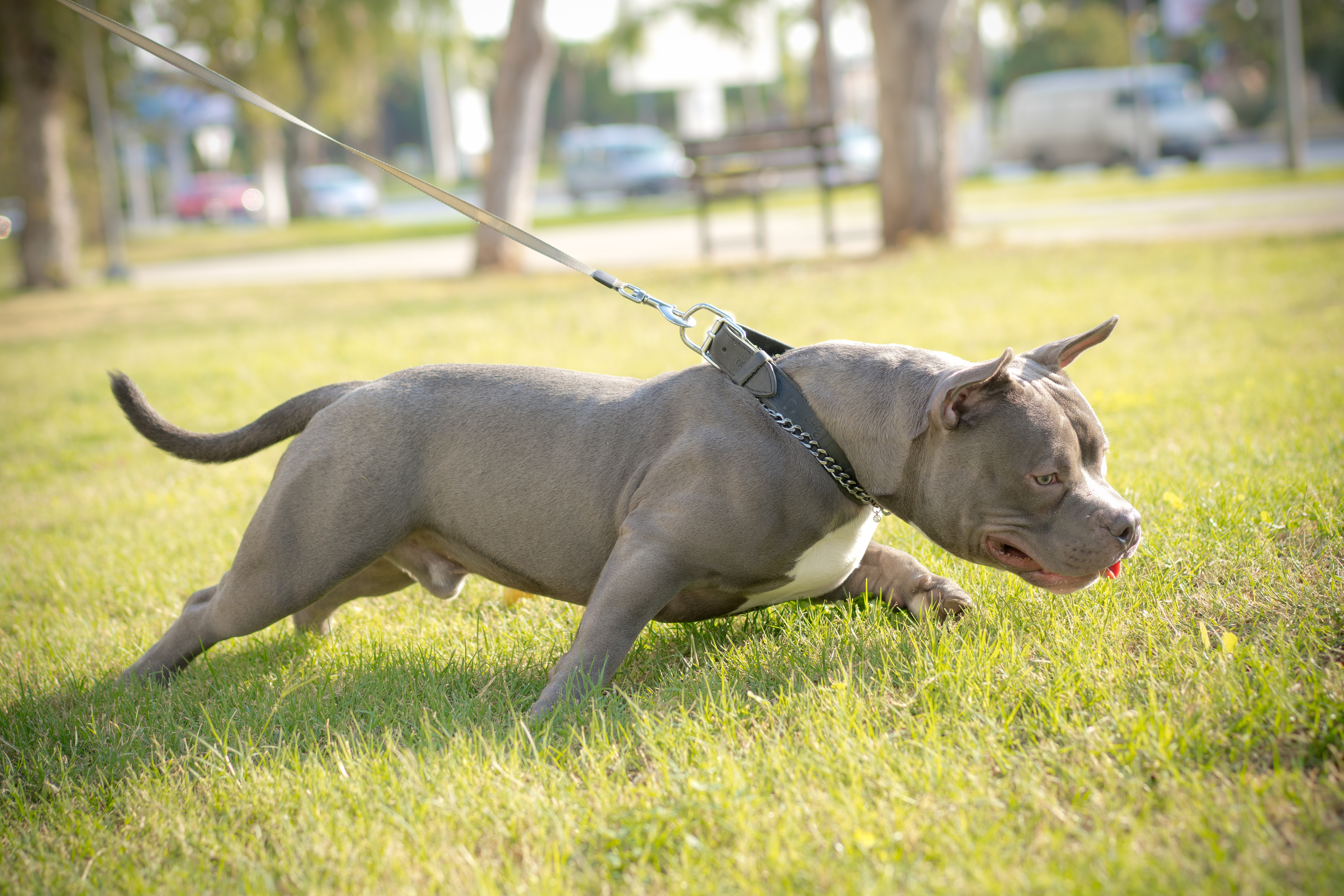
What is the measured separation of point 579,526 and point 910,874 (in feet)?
4.96

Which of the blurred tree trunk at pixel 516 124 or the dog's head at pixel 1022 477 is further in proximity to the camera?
the blurred tree trunk at pixel 516 124

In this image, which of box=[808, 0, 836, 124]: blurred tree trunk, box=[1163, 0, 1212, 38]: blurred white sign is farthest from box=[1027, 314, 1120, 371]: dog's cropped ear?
box=[1163, 0, 1212, 38]: blurred white sign

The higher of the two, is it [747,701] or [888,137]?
[888,137]

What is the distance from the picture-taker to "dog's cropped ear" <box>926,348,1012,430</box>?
292 cm

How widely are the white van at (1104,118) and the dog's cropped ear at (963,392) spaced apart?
96.0 ft

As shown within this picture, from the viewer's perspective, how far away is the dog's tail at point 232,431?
3.88 meters

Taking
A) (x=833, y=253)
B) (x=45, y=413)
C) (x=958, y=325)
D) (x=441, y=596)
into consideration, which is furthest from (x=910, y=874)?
(x=833, y=253)

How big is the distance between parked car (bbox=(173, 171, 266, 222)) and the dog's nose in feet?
178

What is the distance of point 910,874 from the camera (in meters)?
2.28

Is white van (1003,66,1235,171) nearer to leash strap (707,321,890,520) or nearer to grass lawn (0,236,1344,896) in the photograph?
grass lawn (0,236,1344,896)

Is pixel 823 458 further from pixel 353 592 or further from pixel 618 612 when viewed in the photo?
pixel 353 592

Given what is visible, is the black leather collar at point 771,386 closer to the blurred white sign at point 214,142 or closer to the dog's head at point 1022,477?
the dog's head at point 1022,477

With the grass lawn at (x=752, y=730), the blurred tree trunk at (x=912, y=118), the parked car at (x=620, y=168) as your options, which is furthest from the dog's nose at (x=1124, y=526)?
the parked car at (x=620, y=168)

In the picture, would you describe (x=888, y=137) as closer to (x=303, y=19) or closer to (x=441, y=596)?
(x=441, y=596)
